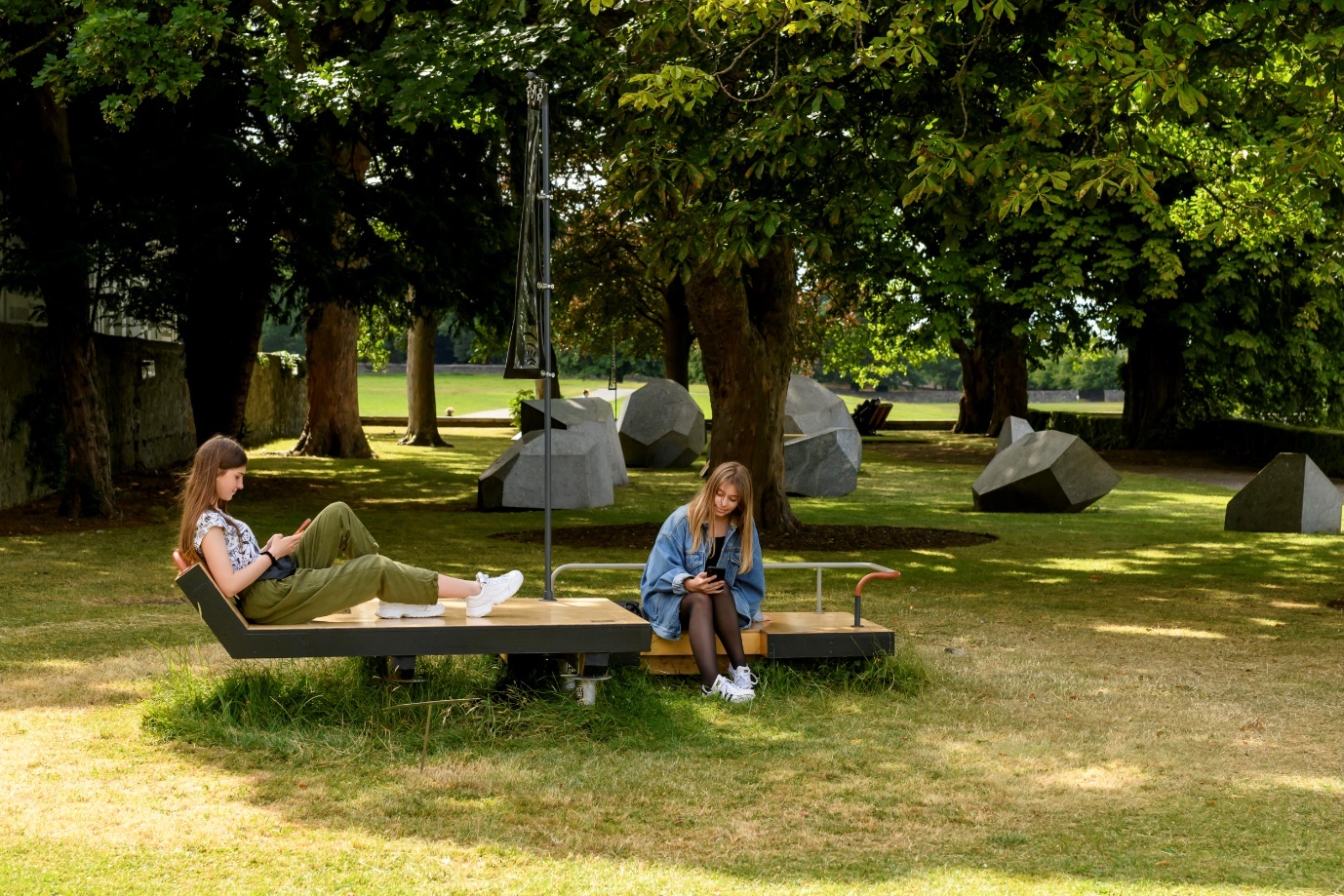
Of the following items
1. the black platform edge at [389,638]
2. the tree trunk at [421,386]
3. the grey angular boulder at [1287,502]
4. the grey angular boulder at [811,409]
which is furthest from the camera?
the tree trunk at [421,386]

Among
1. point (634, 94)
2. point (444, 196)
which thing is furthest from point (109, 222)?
point (634, 94)

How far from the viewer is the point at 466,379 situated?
96375 millimetres

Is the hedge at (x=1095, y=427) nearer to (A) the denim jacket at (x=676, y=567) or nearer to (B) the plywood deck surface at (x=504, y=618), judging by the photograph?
(A) the denim jacket at (x=676, y=567)

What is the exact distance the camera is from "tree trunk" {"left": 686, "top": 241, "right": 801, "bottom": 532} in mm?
16172

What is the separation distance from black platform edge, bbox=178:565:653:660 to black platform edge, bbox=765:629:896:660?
1252 millimetres

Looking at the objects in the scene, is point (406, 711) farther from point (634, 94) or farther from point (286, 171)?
point (286, 171)

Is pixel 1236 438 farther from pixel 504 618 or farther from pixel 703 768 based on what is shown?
pixel 703 768

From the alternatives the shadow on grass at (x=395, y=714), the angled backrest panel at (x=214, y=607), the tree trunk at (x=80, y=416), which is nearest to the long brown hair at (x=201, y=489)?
the angled backrest panel at (x=214, y=607)

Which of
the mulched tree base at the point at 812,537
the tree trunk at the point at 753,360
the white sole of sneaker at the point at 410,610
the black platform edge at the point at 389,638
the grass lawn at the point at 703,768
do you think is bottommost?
the mulched tree base at the point at 812,537

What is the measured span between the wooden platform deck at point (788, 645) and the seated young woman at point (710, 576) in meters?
0.11

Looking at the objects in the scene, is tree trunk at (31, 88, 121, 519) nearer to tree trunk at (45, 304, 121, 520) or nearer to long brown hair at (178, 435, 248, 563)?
tree trunk at (45, 304, 121, 520)

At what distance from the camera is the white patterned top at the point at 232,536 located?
6770 mm

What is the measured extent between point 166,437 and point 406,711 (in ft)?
70.4

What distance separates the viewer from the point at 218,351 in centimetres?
2116
